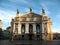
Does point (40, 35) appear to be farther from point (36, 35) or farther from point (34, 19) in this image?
point (34, 19)

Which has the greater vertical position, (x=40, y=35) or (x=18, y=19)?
(x=18, y=19)

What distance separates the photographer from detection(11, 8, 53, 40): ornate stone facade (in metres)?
103

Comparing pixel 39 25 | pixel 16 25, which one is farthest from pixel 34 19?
pixel 16 25

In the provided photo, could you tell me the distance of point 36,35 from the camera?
103812mm

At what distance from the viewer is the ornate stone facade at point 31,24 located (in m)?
103

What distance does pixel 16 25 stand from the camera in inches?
4158

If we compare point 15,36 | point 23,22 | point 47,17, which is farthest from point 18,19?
point 47,17

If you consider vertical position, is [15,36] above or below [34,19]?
below

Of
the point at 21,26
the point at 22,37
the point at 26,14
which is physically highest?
the point at 26,14

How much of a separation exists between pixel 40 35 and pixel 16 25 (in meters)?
15.8

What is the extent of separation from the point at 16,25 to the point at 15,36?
7327mm

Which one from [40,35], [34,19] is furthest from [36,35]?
[34,19]

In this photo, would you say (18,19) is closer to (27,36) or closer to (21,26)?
(21,26)

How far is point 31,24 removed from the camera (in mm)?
106812
